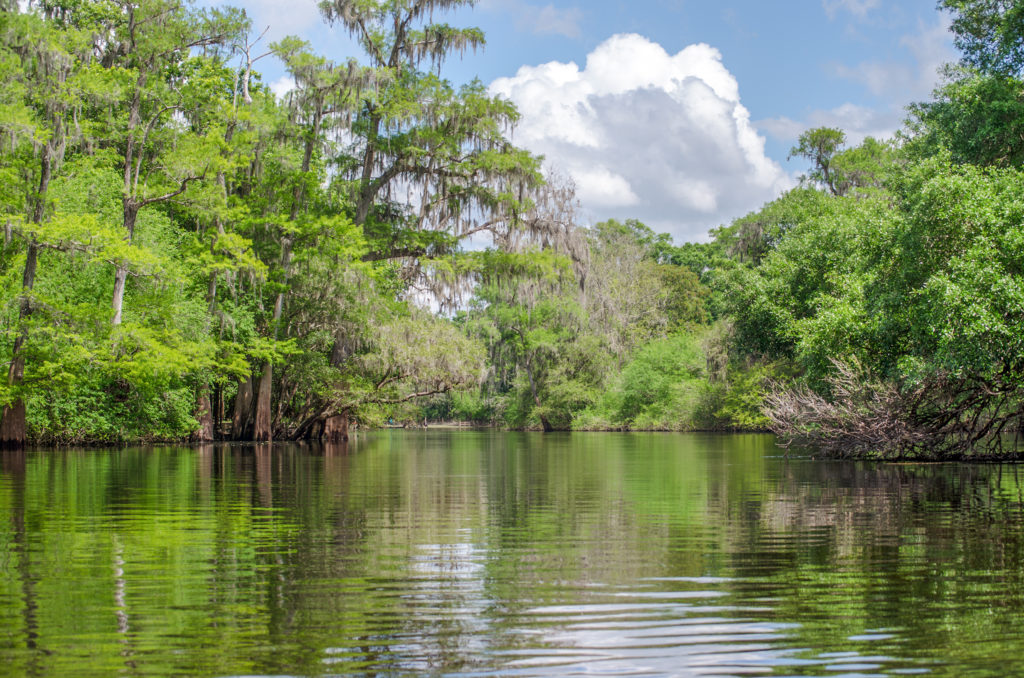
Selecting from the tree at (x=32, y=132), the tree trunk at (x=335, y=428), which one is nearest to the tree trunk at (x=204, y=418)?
the tree trunk at (x=335, y=428)

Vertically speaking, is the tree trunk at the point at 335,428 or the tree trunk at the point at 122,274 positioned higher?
the tree trunk at the point at 122,274

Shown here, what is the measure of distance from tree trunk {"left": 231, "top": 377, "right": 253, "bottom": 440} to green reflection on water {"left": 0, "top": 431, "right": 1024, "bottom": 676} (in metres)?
19.8

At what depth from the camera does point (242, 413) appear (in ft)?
108

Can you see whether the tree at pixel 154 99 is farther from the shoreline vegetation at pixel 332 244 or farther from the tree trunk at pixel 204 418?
the tree trunk at pixel 204 418

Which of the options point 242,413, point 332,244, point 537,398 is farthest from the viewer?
point 537,398

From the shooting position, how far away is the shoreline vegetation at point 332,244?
19875mm

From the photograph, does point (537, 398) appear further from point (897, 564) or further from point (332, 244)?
point (897, 564)

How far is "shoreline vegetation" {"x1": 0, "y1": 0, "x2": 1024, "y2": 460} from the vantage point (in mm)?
19875

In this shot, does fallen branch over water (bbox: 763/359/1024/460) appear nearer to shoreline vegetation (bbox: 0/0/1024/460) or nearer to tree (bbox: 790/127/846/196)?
shoreline vegetation (bbox: 0/0/1024/460)

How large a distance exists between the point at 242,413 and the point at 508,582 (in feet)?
93.1

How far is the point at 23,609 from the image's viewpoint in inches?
208

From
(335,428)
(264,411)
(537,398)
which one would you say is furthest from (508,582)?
(537,398)

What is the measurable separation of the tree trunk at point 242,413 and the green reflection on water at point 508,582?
19.8 meters

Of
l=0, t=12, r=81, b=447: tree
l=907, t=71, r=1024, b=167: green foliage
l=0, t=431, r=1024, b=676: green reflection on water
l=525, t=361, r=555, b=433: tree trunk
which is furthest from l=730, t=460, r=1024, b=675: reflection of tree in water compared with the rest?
l=525, t=361, r=555, b=433: tree trunk
